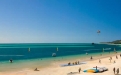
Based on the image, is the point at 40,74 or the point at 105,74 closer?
the point at 105,74

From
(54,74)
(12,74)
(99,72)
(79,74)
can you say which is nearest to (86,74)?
(79,74)

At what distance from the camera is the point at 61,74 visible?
24.0 meters

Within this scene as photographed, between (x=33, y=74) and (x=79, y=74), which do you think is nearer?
(x=79, y=74)

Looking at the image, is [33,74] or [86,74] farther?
[33,74]

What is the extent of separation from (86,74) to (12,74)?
446 inches

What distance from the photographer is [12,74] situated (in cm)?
2542

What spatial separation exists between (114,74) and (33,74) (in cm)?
1163

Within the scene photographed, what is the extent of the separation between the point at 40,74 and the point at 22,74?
114 inches

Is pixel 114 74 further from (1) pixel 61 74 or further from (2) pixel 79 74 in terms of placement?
(1) pixel 61 74

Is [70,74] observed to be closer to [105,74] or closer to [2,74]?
[105,74]

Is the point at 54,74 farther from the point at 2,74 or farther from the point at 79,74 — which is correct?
the point at 2,74

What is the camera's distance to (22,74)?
25062 millimetres

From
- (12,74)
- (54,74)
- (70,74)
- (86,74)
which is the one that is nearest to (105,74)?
(86,74)

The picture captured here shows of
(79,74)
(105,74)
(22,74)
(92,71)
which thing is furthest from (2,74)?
(105,74)
